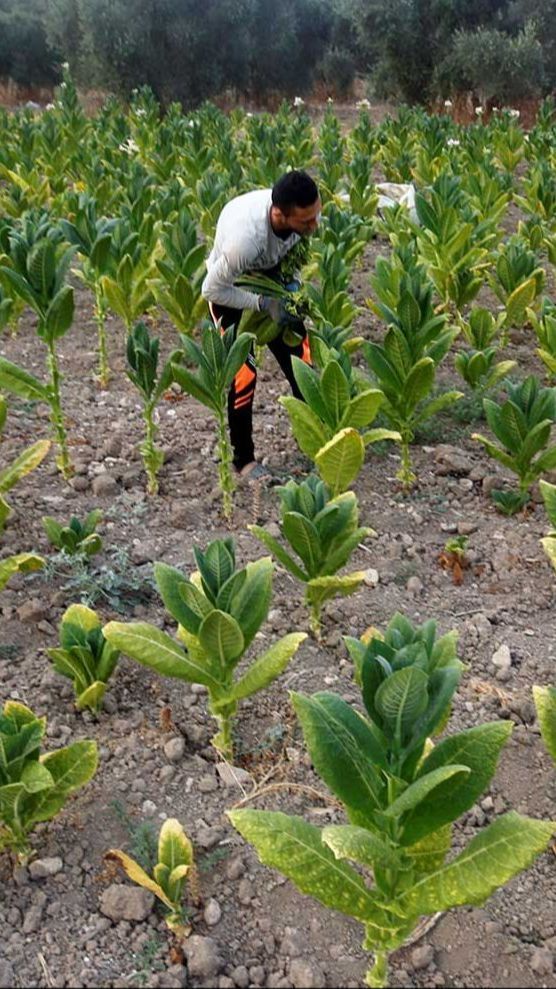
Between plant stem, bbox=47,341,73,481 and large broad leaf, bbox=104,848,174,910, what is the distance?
2385 mm

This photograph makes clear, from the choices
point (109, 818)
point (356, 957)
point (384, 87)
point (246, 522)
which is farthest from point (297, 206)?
point (384, 87)

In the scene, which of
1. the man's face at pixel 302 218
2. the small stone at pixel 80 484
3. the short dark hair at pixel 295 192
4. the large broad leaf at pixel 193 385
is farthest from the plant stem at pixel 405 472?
the small stone at pixel 80 484

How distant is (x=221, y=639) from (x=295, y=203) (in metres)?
2.28

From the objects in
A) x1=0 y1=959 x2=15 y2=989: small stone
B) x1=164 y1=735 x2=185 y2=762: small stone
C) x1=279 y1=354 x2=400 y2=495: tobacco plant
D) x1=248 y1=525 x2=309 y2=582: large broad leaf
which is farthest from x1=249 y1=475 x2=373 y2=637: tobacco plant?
x1=0 y1=959 x2=15 y2=989: small stone

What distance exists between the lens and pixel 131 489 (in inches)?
192

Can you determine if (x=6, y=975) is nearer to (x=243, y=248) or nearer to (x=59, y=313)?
(x=59, y=313)

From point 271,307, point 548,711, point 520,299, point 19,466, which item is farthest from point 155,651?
point 520,299

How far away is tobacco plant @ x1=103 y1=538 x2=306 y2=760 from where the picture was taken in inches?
115

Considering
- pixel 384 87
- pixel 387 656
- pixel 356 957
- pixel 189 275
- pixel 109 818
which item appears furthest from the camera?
pixel 384 87

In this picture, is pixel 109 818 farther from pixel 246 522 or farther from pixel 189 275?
pixel 189 275

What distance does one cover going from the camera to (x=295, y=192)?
4.40 m

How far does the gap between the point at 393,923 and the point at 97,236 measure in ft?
14.0

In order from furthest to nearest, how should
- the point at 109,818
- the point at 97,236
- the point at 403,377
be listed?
1. the point at 97,236
2. the point at 403,377
3. the point at 109,818

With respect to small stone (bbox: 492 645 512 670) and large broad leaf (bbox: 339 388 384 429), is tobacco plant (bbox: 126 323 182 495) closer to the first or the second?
large broad leaf (bbox: 339 388 384 429)
